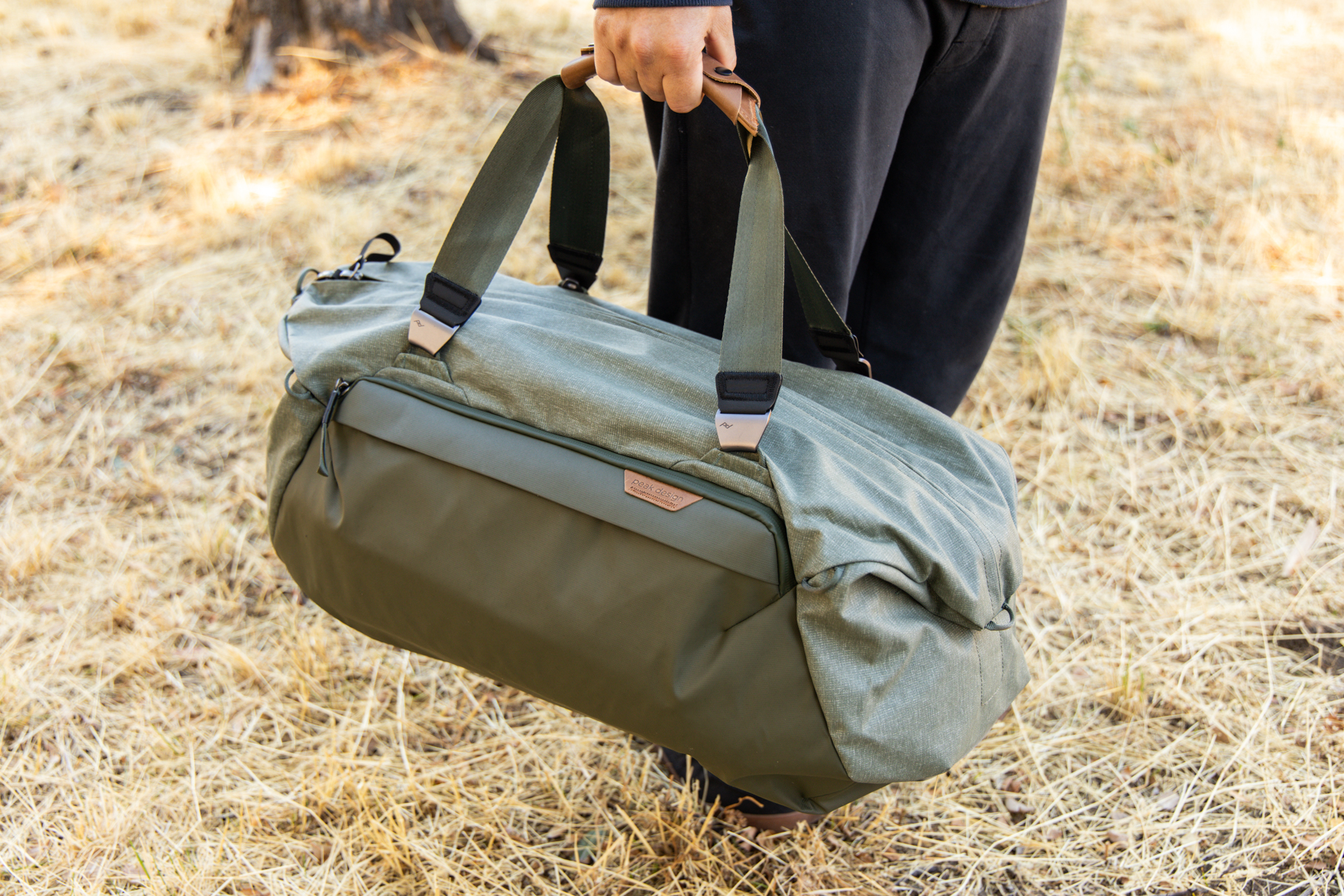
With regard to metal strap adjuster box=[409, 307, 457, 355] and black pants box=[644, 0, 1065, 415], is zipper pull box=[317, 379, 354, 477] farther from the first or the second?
black pants box=[644, 0, 1065, 415]

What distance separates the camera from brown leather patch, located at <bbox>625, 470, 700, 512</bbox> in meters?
→ 1.04

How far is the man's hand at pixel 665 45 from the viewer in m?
0.95

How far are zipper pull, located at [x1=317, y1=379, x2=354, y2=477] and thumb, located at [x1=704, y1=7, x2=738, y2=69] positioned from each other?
0.65m

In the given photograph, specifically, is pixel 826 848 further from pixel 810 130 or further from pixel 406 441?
pixel 810 130

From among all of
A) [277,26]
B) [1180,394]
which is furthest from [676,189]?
[277,26]

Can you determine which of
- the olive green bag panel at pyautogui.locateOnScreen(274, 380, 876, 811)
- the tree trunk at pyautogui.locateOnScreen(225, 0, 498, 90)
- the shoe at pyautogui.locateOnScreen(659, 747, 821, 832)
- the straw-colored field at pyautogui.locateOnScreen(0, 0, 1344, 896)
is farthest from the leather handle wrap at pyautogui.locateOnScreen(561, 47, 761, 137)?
the tree trunk at pyautogui.locateOnScreen(225, 0, 498, 90)

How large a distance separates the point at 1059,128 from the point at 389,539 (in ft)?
10.4

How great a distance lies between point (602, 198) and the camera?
4.42ft

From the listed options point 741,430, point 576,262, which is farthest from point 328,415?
point 741,430

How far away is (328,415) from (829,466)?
26.6 inches

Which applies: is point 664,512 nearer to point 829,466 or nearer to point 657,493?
point 657,493

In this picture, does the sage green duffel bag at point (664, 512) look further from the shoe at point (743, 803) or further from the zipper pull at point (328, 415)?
the shoe at point (743, 803)

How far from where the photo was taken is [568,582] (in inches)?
42.6

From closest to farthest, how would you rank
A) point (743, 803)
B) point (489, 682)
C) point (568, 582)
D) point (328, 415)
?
point (568, 582) → point (328, 415) → point (743, 803) → point (489, 682)
